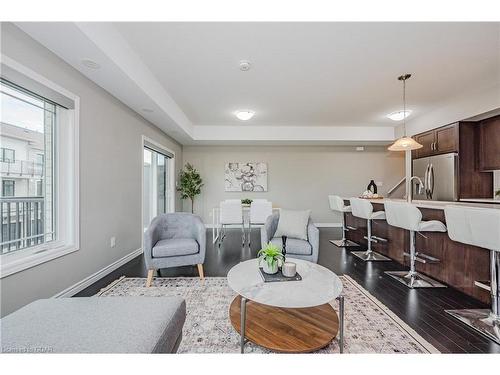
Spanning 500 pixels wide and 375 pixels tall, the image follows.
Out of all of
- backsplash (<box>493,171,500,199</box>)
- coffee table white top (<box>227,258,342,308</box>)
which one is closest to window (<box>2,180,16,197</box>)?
coffee table white top (<box>227,258,342,308</box>)

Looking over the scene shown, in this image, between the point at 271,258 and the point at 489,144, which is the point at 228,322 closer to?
the point at 271,258

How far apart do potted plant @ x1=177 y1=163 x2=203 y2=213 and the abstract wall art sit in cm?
79

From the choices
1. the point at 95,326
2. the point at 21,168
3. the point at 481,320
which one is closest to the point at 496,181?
the point at 481,320

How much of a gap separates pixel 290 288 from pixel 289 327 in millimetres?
253

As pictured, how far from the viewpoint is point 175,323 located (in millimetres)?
1202

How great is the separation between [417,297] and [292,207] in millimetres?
4302

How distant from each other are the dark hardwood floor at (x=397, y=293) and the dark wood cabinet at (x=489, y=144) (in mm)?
2503

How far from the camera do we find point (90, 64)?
2.25 meters

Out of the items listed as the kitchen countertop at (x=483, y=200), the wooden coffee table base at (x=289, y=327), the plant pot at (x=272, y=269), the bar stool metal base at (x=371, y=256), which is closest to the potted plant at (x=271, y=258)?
the plant pot at (x=272, y=269)

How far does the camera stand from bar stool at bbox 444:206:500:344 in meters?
1.73

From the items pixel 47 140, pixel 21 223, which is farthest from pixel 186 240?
pixel 47 140

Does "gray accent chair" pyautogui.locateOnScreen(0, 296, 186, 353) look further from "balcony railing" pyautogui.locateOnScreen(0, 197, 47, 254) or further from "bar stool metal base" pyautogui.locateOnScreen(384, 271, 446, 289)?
"bar stool metal base" pyautogui.locateOnScreen(384, 271, 446, 289)
